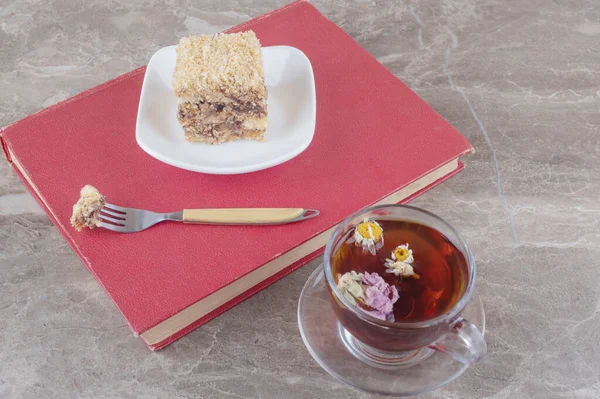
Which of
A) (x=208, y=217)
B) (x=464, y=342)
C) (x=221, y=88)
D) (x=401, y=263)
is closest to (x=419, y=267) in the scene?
(x=401, y=263)

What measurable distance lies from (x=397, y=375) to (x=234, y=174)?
0.50 meters

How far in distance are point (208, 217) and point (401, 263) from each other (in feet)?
1.24

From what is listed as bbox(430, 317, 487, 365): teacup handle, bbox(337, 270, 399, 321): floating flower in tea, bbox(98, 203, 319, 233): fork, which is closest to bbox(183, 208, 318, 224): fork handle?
bbox(98, 203, 319, 233): fork

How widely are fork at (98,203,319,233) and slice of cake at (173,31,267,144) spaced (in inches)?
7.8

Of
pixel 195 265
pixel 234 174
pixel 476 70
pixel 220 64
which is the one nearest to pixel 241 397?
pixel 195 265

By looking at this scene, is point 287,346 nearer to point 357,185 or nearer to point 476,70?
point 357,185

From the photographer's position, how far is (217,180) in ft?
4.24

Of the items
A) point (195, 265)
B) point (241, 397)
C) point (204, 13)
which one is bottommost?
point (241, 397)

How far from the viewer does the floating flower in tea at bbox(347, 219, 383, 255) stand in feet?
3.43

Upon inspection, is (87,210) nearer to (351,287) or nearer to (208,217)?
(208,217)

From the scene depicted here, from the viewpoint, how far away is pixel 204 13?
1796mm

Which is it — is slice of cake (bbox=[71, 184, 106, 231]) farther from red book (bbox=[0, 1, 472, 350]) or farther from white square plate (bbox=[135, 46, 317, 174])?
white square plate (bbox=[135, 46, 317, 174])

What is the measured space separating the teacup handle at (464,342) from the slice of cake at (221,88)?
568 millimetres

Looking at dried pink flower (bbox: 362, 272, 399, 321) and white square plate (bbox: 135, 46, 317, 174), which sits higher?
white square plate (bbox: 135, 46, 317, 174)
